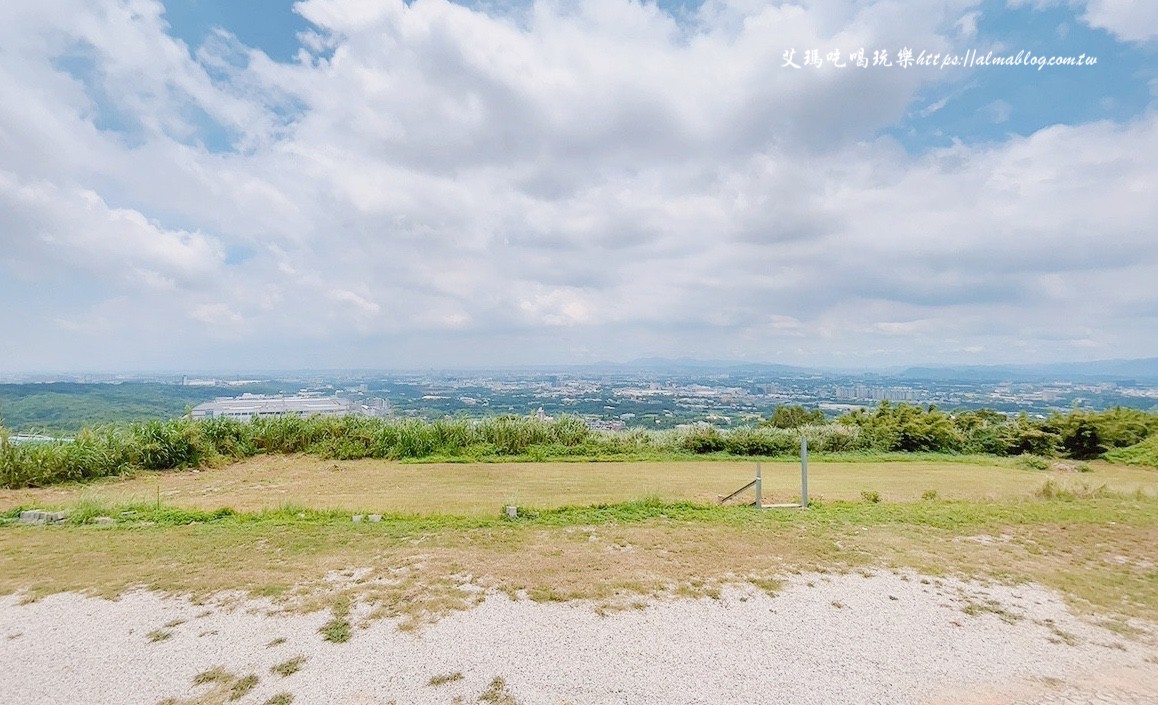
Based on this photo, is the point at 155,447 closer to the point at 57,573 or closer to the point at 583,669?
the point at 57,573

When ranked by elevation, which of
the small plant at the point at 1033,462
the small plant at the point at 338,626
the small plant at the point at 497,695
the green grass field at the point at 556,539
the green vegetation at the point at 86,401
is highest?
the green vegetation at the point at 86,401

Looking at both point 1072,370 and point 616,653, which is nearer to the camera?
point 616,653

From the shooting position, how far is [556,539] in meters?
6.59

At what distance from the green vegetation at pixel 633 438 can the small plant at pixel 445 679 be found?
9.61 metres

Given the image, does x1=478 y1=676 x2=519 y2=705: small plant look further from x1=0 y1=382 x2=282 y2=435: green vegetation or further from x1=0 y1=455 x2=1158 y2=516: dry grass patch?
x1=0 y1=382 x2=282 y2=435: green vegetation

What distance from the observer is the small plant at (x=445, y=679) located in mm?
3451

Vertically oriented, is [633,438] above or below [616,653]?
above

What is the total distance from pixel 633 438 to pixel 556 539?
28.5 feet

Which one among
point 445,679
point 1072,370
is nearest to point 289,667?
point 445,679

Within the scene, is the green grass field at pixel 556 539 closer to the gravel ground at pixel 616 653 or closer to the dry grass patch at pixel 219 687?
the gravel ground at pixel 616 653

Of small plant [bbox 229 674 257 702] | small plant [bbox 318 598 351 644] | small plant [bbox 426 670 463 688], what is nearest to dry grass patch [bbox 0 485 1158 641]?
small plant [bbox 318 598 351 644]

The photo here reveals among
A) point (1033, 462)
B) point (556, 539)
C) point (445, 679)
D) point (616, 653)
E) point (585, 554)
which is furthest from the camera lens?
point (1033, 462)

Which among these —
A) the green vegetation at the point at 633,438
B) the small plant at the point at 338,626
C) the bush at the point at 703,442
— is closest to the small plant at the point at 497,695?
the small plant at the point at 338,626

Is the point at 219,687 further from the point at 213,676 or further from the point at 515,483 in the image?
the point at 515,483
